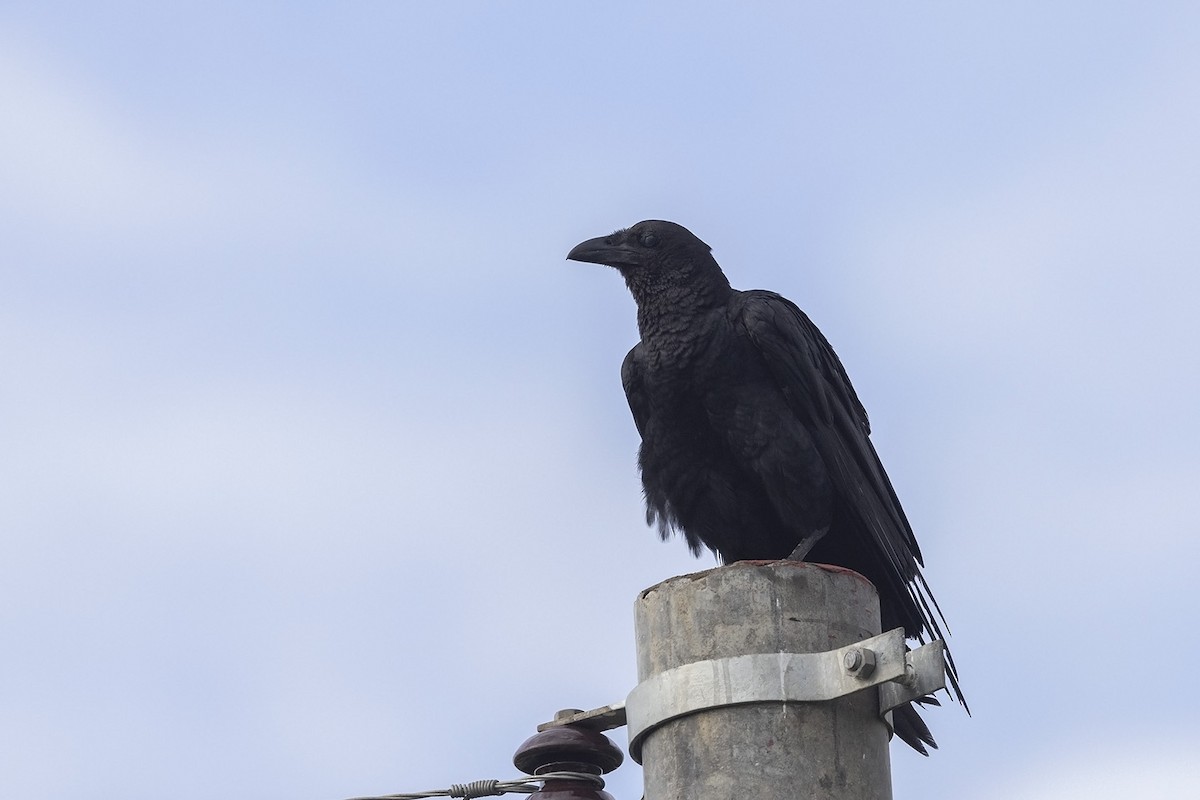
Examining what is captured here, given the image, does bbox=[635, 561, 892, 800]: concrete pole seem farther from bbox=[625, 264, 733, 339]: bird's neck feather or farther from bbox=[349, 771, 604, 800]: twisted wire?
bbox=[625, 264, 733, 339]: bird's neck feather

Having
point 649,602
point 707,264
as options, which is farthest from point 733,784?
→ point 707,264

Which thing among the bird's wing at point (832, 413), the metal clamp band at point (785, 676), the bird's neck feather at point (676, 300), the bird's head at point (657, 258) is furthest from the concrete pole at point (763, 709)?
the bird's head at point (657, 258)

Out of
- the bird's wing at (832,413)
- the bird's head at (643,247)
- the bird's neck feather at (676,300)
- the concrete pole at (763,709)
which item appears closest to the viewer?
the concrete pole at (763,709)

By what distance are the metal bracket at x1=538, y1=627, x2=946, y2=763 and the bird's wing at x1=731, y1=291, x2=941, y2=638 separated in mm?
2519

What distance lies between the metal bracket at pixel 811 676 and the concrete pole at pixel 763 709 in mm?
33

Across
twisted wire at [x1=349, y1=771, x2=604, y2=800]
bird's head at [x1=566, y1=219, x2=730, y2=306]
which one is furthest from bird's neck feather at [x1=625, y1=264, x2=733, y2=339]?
twisted wire at [x1=349, y1=771, x2=604, y2=800]

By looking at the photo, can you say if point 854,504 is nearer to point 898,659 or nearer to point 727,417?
point 727,417

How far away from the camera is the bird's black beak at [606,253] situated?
7.93 metres

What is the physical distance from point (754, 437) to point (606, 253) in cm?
147

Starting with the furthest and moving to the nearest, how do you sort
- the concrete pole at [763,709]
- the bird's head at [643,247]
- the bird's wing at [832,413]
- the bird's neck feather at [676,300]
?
1. the bird's head at [643,247]
2. the bird's neck feather at [676,300]
3. the bird's wing at [832,413]
4. the concrete pole at [763,709]

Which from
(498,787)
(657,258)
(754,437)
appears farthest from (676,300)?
(498,787)

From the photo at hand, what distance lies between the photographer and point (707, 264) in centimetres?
774

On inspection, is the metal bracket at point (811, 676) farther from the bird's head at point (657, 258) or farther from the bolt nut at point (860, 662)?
the bird's head at point (657, 258)

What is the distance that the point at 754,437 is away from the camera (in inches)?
279
